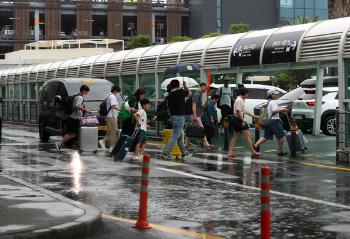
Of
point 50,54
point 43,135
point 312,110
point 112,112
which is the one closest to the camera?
point 112,112

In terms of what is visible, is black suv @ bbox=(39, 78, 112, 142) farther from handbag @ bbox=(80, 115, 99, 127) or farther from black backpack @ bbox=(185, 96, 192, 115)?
black backpack @ bbox=(185, 96, 192, 115)

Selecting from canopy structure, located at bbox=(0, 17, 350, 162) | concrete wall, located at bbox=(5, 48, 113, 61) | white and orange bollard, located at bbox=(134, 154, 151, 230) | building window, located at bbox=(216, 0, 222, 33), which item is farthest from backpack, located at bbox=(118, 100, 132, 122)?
building window, located at bbox=(216, 0, 222, 33)

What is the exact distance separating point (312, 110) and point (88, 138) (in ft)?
28.5

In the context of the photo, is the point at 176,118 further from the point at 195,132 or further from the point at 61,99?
the point at 61,99

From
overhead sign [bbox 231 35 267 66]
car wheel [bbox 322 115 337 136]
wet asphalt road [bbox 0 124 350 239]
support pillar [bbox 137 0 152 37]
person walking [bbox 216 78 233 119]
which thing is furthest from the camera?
support pillar [bbox 137 0 152 37]

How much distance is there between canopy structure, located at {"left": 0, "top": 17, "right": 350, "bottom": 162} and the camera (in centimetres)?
1638

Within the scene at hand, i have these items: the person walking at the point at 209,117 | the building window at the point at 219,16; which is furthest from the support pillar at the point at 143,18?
the person walking at the point at 209,117

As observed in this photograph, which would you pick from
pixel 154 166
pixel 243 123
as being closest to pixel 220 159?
pixel 243 123

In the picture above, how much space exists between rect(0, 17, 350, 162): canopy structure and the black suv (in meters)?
3.38

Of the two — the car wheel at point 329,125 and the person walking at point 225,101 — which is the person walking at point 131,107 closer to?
the person walking at point 225,101

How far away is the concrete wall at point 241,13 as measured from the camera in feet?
342

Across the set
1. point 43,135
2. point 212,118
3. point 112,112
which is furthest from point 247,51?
point 43,135

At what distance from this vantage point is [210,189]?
36.2ft

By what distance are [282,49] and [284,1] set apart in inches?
3534
